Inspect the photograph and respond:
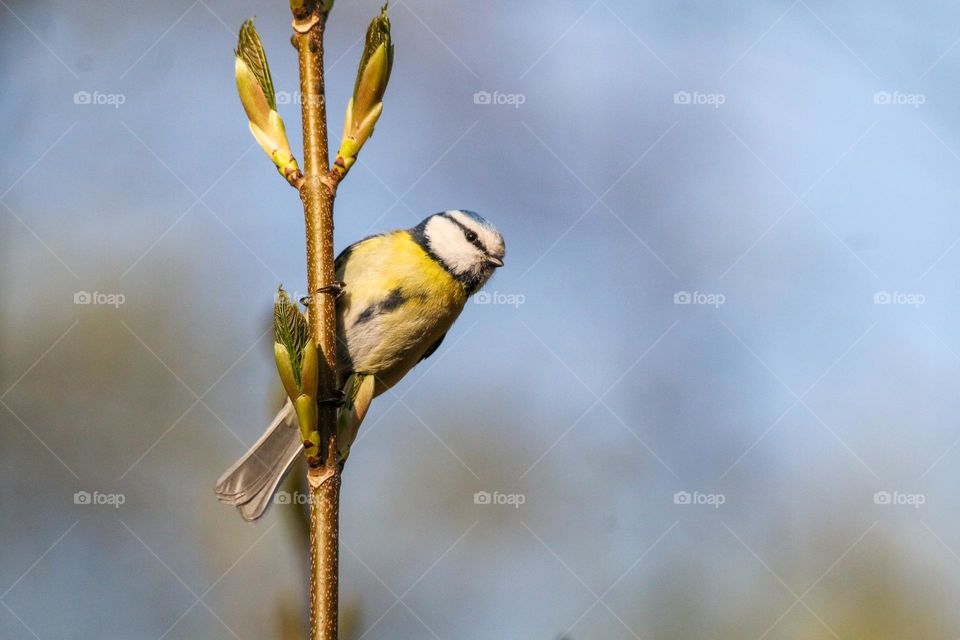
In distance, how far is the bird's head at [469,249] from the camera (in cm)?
256

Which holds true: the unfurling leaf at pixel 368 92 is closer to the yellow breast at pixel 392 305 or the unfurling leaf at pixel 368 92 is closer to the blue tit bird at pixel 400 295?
the blue tit bird at pixel 400 295

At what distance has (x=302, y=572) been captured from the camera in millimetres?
1145

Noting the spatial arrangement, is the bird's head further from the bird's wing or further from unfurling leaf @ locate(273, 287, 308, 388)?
unfurling leaf @ locate(273, 287, 308, 388)

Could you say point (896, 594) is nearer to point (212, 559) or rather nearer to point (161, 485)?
point (212, 559)

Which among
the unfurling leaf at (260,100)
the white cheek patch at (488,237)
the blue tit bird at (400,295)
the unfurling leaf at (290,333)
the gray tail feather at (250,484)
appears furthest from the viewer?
the white cheek patch at (488,237)

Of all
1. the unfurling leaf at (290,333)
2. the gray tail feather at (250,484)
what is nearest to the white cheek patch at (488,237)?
the gray tail feather at (250,484)

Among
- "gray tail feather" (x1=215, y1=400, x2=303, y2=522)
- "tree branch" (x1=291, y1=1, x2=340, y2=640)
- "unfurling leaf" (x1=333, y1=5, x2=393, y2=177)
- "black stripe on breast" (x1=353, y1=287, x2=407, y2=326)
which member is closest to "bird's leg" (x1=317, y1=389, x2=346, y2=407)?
"tree branch" (x1=291, y1=1, x2=340, y2=640)

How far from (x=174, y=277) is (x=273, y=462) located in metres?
2.29

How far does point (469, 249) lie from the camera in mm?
2590

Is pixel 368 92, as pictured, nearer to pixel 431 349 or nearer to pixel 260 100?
pixel 260 100

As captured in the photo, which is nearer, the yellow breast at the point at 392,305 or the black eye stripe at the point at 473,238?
the yellow breast at the point at 392,305

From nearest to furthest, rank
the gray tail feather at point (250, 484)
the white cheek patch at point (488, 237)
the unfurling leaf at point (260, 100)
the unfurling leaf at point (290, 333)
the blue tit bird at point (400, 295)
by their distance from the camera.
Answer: the unfurling leaf at point (290, 333), the unfurling leaf at point (260, 100), the gray tail feather at point (250, 484), the blue tit bird at point (400, 295), the white cheek patch at point (488, 237)

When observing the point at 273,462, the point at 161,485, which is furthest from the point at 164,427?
the point at 273,462

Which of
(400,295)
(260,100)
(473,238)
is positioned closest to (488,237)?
(473,238)
